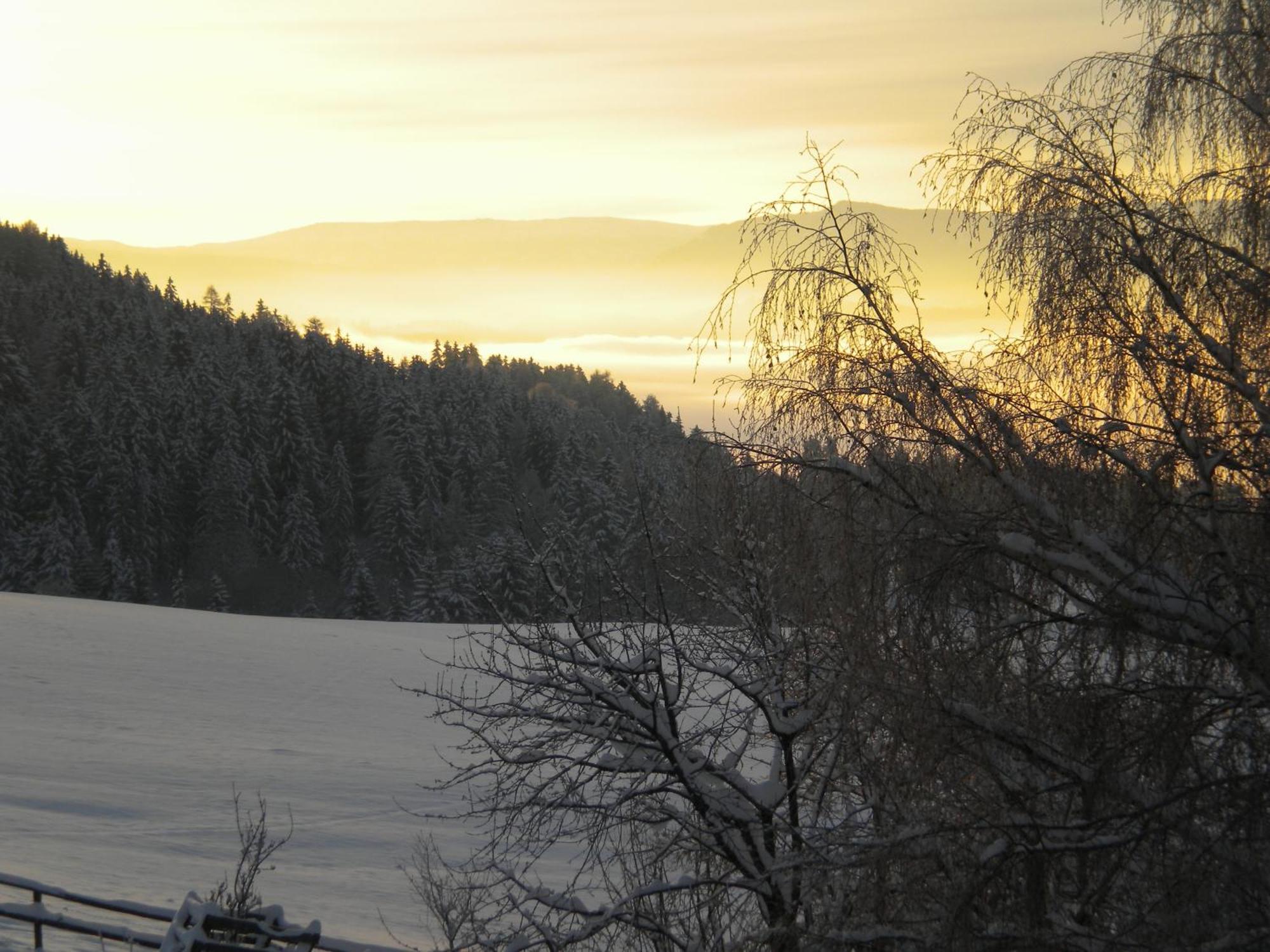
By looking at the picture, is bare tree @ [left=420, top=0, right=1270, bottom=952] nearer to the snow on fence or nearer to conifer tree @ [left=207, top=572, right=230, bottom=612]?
the snow on fence

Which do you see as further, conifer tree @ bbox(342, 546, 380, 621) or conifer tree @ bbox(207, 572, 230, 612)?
conifer tree @ bbox(342, 546, 380, 621)

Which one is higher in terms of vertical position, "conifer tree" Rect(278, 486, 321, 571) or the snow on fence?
"conifer tree" Rect(278, 486, 321, 571)

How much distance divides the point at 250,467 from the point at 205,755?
64221 mm

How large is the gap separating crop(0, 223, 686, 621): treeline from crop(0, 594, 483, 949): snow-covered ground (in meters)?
30.9

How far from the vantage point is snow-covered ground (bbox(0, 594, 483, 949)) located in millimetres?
17812

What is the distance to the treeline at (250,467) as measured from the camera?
262 feet

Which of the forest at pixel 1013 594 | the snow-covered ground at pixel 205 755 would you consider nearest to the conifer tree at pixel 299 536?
the snow-covered ground at pixel 205 755

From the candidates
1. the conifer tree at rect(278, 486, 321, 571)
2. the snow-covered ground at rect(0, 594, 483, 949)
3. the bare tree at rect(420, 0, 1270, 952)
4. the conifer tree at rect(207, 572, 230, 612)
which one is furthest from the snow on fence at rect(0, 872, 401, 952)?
the conifer tree at rect(278, 486, 321, 571)

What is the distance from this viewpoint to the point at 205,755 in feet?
85.4

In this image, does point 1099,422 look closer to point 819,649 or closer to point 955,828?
point 955,828

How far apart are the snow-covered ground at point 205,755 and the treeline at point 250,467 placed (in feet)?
101

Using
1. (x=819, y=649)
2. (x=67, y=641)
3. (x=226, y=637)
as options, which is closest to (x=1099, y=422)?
(x=819, y=649)

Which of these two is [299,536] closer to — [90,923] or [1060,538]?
[90,923]

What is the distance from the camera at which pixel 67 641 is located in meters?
36.9
